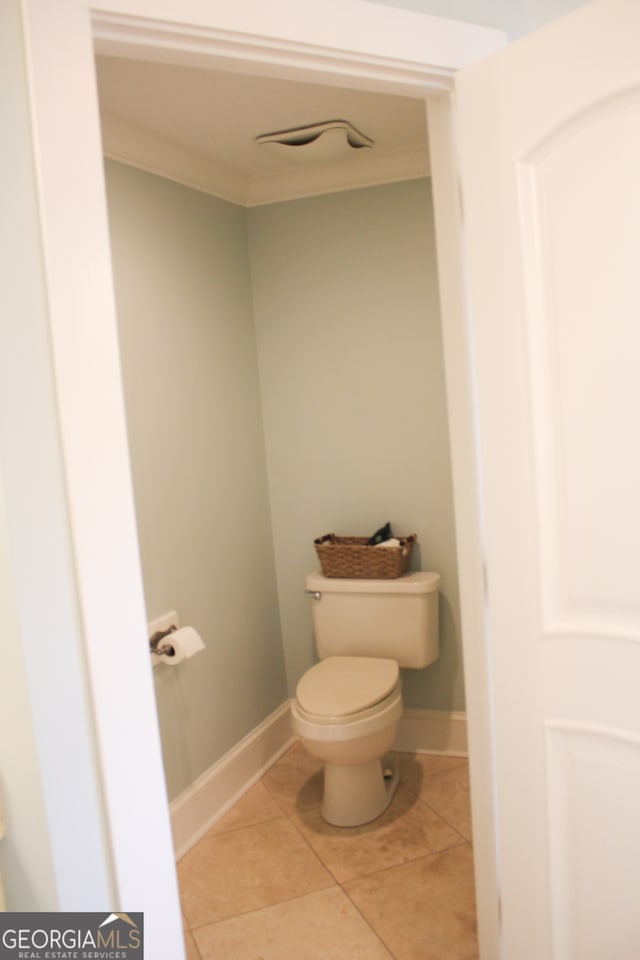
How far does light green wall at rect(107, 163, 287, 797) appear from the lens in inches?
91.0

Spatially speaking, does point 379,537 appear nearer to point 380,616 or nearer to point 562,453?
point 380,616

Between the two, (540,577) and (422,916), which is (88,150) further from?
(422,916)

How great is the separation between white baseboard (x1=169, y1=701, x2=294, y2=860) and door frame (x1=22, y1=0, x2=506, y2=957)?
1289 mm

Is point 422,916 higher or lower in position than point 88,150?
lower

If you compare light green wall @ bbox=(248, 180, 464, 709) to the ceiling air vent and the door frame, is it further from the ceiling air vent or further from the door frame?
the door frame

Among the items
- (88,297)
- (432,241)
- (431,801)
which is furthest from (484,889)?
(432,241)

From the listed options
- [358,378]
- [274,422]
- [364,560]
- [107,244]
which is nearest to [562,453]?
[107,244]

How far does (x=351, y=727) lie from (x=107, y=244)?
1.75 metres

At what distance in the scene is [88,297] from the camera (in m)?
1.10

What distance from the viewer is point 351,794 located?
250 centimetres

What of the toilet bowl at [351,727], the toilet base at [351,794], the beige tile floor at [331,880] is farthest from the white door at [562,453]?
the toilet base at [351,794]

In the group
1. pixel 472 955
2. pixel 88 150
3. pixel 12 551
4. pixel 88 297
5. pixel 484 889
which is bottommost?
pixel 472 955

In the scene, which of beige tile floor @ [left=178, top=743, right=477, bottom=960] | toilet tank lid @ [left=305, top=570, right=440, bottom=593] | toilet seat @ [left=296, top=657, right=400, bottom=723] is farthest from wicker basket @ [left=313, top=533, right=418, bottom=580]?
beige tile floor @ [left=178, top=743, right=477, bottom=960]

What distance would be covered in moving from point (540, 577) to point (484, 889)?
0.77m
